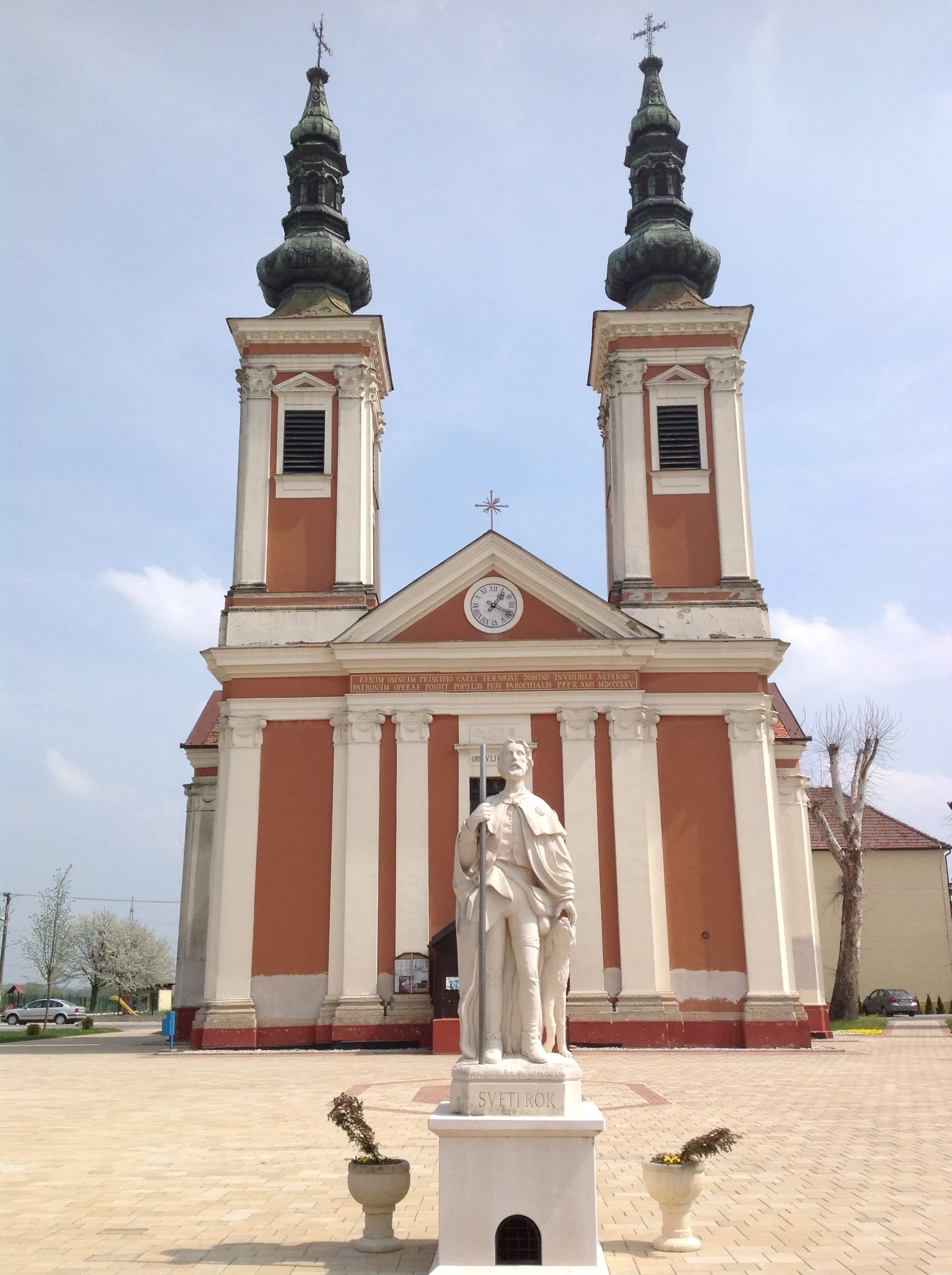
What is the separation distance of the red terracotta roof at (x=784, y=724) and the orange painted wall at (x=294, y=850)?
10762 mm

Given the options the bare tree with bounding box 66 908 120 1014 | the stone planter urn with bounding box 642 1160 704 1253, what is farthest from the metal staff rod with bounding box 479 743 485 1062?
the bare tree with bounding box 66 908 120 1014

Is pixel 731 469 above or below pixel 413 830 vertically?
above

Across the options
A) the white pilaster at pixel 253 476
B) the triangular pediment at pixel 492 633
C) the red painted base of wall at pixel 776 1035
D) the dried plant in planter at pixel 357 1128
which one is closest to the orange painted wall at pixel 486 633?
the triangular pediment at pixel 492 633

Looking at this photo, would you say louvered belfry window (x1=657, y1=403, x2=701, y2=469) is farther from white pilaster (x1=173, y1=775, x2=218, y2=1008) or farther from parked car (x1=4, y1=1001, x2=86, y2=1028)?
parked car (x1=4, y1=1001, x2=86, y2=1028)

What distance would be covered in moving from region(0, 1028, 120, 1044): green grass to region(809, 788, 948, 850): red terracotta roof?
26738mm

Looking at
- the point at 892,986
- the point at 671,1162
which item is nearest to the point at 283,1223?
the point at 671,1162

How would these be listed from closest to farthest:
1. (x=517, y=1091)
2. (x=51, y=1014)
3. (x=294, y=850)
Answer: (x=517, y=1091) < (x=294, y=850) < (x=51, y=1014)

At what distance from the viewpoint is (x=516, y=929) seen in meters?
7.29

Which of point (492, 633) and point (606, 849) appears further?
point (492, 633)

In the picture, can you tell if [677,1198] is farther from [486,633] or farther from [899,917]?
[899,917]

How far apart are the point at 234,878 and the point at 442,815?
15.1ft

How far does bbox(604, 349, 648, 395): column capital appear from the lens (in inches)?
1130

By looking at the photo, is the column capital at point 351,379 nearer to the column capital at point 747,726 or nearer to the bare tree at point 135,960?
the column capital at point 747,726

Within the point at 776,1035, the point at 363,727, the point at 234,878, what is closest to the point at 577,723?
the point at 363,727
